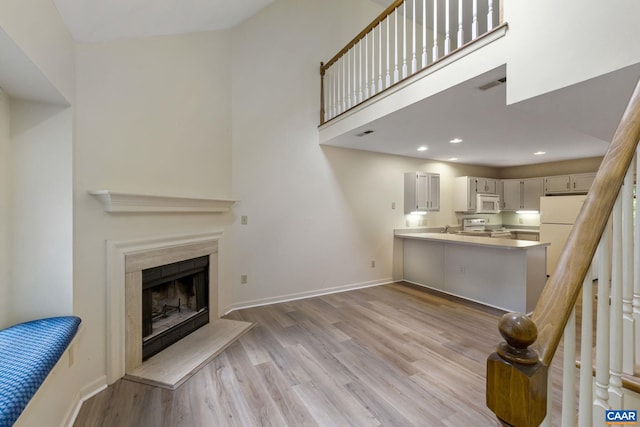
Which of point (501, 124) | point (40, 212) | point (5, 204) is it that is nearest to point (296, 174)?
point (501, 124)

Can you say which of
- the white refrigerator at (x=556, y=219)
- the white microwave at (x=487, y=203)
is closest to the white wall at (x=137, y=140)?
the white microwave at (x=487, y=203)

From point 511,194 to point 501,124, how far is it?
3.86m

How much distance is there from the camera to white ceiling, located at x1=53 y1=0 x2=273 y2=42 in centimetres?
165

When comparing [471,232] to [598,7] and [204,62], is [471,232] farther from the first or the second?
[204,62]

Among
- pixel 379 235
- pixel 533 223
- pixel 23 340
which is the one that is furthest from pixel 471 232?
pixel 23 340

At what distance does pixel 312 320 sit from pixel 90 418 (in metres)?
2.04

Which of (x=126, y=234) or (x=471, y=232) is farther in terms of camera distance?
(x=471, y=232)

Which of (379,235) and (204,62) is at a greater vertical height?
(204,62)

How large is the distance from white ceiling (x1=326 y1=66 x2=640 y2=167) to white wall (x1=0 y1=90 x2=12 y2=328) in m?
2.91

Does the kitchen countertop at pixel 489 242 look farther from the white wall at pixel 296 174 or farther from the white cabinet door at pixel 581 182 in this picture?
the white cabinet door at pixel 581 182

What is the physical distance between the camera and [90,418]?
170 centimetres

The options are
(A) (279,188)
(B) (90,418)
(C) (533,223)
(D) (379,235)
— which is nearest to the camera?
(B) (90,418)

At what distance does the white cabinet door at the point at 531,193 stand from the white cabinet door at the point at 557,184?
13 cm

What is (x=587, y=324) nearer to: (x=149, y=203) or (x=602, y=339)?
(x=602, y=339)
